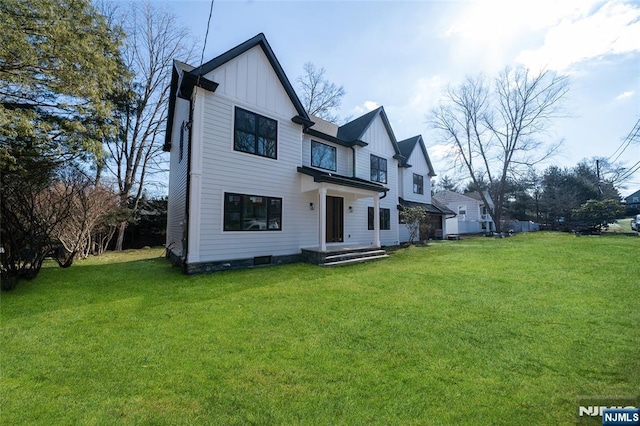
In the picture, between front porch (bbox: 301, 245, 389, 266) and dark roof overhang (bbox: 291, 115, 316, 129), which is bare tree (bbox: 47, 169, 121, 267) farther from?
front porch (bbox: 301, 245, 389, 266)

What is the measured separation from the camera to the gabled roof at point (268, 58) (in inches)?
330

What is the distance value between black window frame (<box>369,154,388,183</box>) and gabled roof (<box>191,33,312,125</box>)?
546 centimetres

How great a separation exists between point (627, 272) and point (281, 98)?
12.2 metres

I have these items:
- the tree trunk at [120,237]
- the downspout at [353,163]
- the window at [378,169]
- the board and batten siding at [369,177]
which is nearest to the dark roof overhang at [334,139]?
the downspout at [353,163]

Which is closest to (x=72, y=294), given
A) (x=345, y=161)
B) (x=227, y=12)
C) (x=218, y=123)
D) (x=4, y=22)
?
(x=218, y=123)

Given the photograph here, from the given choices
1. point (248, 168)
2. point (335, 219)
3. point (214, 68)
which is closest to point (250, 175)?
point (248, 168)

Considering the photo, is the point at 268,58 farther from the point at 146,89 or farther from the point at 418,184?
the point at 418,184

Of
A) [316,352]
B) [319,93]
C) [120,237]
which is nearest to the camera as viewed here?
[316,352]

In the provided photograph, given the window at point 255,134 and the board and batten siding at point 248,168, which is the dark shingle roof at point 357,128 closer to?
the board and batten siding at point 248,168

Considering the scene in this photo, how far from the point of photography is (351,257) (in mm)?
10406

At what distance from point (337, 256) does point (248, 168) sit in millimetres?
4651

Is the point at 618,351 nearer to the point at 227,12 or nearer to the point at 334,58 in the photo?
the point at 227,12

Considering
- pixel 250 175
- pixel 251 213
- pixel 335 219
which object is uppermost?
pixel 250 175

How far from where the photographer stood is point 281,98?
1030 centimetres
